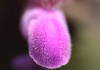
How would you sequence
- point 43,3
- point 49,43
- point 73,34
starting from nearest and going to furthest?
point 49,43
point 43,3
point 73,34

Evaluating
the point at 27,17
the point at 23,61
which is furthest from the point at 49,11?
the point at 23,61

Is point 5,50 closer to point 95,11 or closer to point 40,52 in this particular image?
point 40,52

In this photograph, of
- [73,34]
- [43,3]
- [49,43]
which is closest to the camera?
[49,43]

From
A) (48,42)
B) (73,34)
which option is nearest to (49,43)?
(48,42)

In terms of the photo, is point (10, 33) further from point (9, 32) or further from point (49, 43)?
point (49, 43)

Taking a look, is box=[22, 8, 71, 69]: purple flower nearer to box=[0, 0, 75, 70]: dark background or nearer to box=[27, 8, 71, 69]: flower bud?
box=[27, 8, 71, 69]: flower bud

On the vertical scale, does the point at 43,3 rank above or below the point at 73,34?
above
